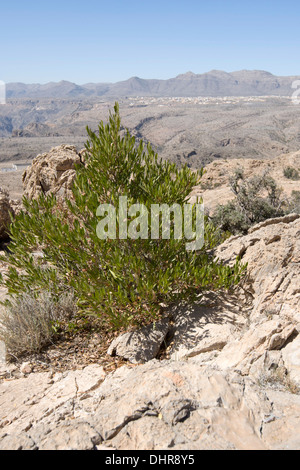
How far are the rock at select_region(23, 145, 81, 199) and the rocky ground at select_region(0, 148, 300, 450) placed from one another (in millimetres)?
5167

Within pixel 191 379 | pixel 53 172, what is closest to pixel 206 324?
pixel 191 379

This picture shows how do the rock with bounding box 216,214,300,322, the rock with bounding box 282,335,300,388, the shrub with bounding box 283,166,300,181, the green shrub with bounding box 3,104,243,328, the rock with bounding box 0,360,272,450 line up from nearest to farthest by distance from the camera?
1. the rock with bounding box 0,360,272,450
2. the rock with bounding box 282,335,300,388
3. the rock with bounding box 216,214,300,322
4. the green shrub with bounding box 3,104,243,328
5. the shrub with bounding box 283,166,300,181

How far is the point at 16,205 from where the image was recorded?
33.6 ft

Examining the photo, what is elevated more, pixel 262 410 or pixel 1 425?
pixel 262 410

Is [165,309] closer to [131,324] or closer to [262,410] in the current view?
[131,324]

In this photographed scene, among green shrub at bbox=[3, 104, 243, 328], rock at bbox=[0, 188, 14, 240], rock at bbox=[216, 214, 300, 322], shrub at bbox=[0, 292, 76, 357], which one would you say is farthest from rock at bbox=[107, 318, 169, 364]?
rock at bbox=[0, 188, 14, 240]

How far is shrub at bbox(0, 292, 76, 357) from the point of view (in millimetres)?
4062

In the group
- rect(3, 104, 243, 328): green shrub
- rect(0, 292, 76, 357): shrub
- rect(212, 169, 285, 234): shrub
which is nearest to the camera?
rect(3, 104, 243, 328): green shrub

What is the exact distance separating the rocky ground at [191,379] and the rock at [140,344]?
0.01 m

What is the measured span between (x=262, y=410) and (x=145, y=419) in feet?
2.67

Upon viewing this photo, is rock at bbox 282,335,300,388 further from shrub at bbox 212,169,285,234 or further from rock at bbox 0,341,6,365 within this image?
shrub at bbox 212,169,285,234

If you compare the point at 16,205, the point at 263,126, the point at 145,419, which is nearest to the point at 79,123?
the point at 263,126

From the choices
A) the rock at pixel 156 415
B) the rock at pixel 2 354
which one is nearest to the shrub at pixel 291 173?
the rock at pixel 2 354

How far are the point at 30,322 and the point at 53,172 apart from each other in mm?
5820
